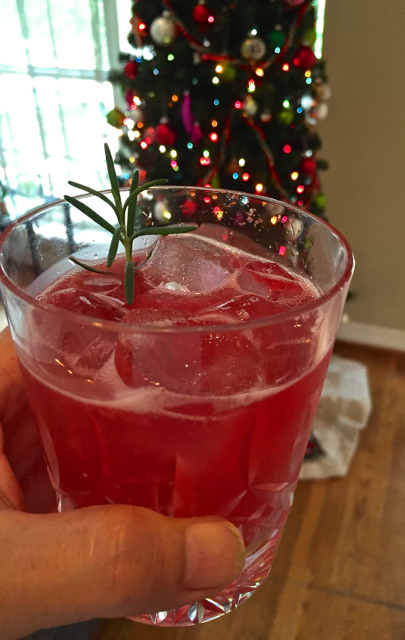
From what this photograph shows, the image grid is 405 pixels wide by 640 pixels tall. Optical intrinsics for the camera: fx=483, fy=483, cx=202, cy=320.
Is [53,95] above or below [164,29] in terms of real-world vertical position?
below

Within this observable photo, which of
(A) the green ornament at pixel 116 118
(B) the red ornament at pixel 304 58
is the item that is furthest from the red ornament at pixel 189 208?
(A) the green ornament at pixel 116 118

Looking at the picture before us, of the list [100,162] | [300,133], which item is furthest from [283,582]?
[100,162]

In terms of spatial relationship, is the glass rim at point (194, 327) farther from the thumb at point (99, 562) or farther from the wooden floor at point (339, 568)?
the wooden floor at point (339, 568)

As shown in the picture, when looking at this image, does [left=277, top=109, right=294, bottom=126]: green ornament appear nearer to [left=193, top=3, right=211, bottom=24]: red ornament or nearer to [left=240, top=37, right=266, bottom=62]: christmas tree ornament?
[left=240, top=37, right=266, bottom=62]: christmas tree ornament

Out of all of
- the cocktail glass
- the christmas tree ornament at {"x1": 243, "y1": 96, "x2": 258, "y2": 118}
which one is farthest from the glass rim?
the christmas tree ornament at {"x1": 243, "y1": 96, "x2": 258, "y2": 118}

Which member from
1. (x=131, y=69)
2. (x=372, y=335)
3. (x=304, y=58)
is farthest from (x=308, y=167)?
(x=372, y=335)

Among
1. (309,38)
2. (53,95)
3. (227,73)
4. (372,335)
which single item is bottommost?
(372,335)

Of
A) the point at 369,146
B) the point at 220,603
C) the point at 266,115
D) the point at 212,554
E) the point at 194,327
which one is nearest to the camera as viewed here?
the point at 194,327

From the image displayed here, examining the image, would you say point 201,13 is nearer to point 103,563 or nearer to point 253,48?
point 253,48
